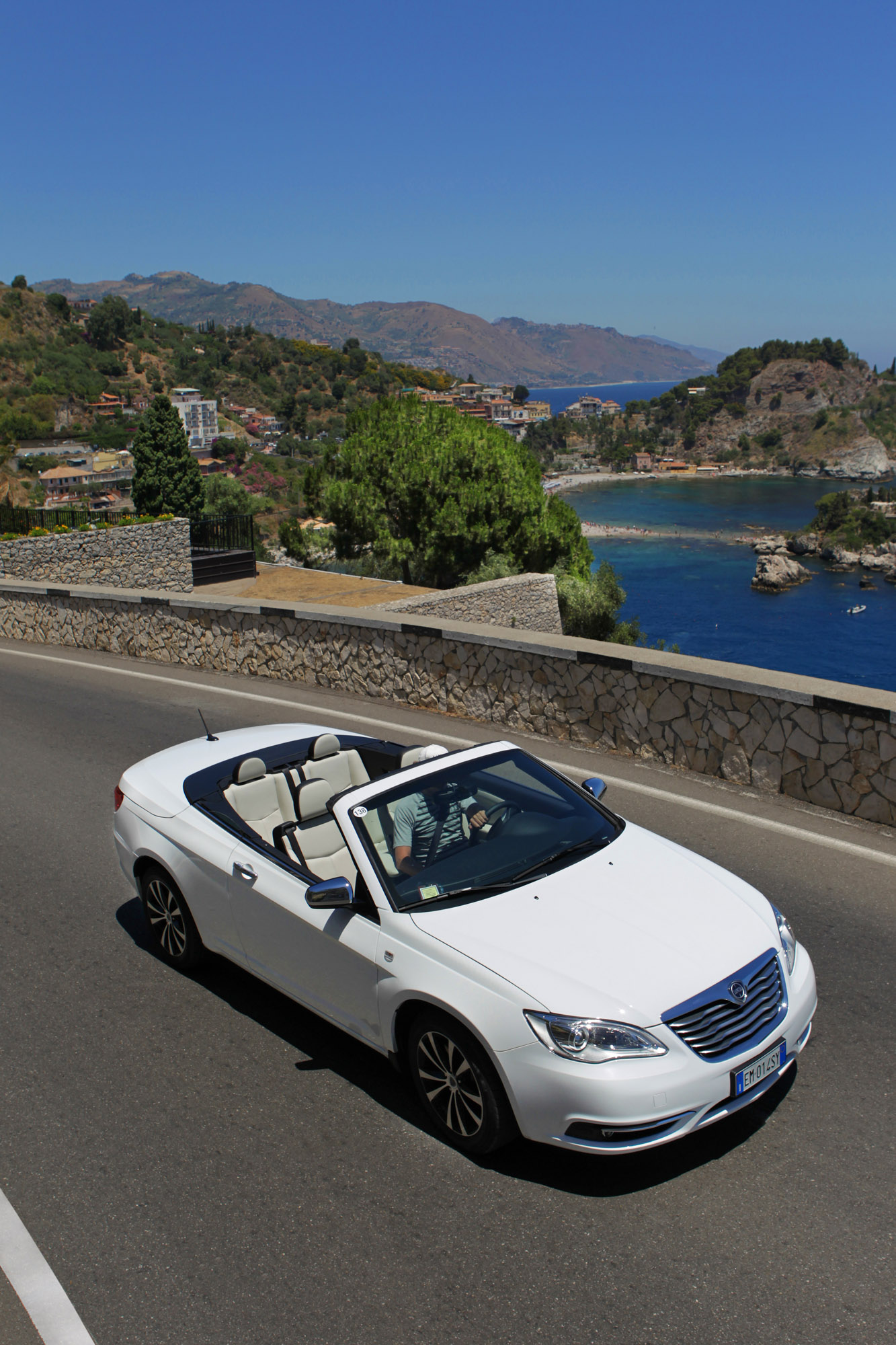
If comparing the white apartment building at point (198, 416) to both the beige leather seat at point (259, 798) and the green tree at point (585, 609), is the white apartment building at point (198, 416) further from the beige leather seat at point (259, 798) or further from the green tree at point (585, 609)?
the beige leather seat at point (259, 798)

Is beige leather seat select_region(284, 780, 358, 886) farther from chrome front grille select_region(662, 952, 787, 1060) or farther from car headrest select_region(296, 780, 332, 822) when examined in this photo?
chrome front grille select_region(662, 952, 787, 1060)

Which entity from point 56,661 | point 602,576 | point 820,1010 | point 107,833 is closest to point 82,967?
point 107,833

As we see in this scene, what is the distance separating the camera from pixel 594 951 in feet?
12.3

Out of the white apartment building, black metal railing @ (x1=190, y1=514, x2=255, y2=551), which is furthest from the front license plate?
the white apartment building

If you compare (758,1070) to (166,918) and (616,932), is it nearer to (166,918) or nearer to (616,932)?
(616,932)

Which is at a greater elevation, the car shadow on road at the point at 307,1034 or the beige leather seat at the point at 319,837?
the beige leather seat at the point at 319,837

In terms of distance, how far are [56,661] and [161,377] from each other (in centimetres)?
13305

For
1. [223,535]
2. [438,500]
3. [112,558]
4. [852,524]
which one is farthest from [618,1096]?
[852,524]

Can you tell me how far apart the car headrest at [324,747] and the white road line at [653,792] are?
10.2 feet

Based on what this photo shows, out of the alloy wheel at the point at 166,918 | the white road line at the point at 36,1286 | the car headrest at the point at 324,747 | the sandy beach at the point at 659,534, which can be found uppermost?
the car headrest at the point at 324,747

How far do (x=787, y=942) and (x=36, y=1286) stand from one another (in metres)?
3.08

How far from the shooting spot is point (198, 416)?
132250 millimetres

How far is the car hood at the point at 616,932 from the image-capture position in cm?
356

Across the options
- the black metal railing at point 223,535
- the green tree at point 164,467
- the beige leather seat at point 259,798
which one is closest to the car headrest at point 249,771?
the beige leather seat at point 259,798
